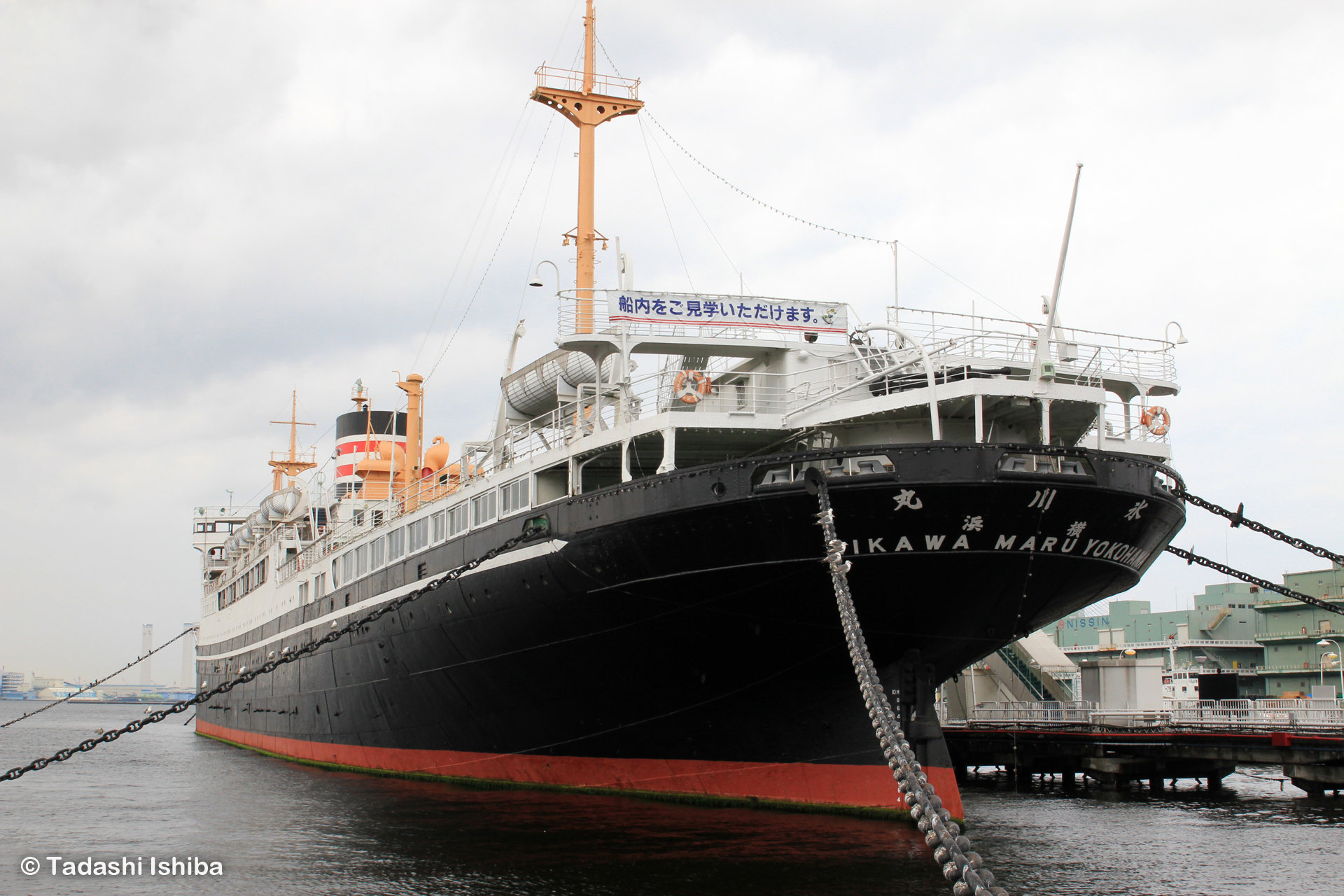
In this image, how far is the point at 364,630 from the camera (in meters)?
29.2

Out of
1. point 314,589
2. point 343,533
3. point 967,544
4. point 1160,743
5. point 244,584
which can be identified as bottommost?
point 1160,743

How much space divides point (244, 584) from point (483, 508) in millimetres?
31404

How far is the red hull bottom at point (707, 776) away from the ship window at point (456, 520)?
16.2ft

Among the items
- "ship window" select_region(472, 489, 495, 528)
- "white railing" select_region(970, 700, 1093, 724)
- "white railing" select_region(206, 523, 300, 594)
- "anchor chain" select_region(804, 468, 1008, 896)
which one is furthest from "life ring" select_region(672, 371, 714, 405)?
"white railing" select_region(206, 523, 300, 594)

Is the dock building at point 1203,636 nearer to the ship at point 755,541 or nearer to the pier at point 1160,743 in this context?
the pier at point 1160,743

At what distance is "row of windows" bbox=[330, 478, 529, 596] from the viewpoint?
2392cm

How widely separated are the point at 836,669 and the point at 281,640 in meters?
26.3

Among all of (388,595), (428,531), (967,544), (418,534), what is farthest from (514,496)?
(967,544)

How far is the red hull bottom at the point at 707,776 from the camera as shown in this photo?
19438 mm

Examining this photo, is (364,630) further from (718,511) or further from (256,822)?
(718,511)

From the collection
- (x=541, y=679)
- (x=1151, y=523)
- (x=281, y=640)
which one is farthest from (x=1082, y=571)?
(x=281, y=640)

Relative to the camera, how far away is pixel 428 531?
2731cm

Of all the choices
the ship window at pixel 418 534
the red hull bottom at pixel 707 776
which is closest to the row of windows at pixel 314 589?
A: the ship window at pixel 418 534

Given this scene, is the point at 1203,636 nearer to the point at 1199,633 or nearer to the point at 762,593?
the point at 1199,633
